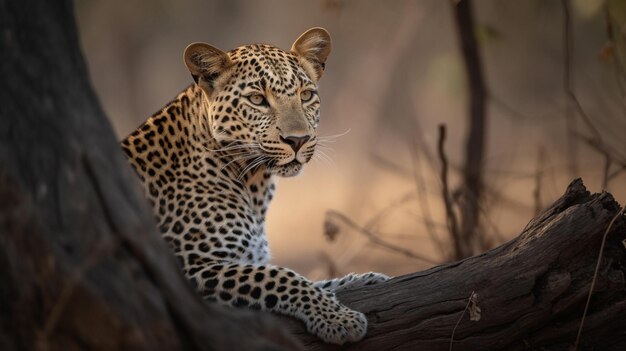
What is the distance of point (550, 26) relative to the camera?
2416 centimetres

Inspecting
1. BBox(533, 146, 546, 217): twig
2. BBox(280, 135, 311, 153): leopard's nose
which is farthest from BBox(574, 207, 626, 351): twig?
BBox(533, 146, 546, 217): twig

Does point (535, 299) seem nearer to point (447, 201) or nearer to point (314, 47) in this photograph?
point (314, 47)

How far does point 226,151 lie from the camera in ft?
20.9

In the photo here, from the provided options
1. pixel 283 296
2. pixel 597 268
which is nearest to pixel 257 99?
pixel 283 296

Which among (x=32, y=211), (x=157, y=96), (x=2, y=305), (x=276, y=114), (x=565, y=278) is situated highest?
(x=157, y=96)

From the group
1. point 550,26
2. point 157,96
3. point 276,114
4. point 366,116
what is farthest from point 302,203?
point 276,114

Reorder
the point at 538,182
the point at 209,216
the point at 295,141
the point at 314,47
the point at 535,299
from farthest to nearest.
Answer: the point at 538,182 → the point at 314,47 → the point at 295,141 → the point at 209,216 → the point at 535,299

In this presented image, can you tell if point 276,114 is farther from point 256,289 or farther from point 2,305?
point 2,305

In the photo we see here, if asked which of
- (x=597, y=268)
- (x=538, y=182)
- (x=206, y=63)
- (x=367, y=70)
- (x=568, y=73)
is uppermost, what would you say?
(x=367, y=70)

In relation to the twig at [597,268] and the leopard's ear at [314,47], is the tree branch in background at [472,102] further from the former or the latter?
the twig at [597,268]

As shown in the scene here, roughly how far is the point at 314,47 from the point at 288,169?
108cm

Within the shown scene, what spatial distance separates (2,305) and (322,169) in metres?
17.7

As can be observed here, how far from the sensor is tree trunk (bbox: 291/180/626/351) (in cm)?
521

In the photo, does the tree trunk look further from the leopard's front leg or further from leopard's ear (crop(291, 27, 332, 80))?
leopard's ear (crop(291, 27, 332, 80))
